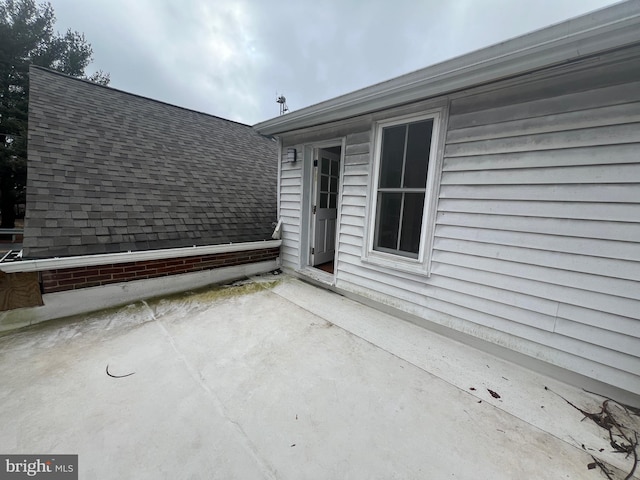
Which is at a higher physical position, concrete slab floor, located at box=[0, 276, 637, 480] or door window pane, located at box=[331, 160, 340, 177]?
door window pane, located at box=[331, 160, 340, 177]

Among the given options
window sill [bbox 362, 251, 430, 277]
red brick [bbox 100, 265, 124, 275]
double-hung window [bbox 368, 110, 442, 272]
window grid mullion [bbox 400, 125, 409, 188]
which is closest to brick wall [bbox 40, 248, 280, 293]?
red brick [bbox 100, 265, 124, 275]

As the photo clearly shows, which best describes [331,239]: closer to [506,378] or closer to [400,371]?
[400,371]

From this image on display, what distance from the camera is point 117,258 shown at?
291 centimetres

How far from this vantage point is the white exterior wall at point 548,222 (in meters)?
1.71

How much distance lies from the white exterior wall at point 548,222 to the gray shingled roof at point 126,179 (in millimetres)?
3195

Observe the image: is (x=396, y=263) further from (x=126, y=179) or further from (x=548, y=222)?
(x=126, y=179)

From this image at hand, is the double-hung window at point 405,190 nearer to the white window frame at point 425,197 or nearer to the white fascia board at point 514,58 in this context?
the white window frame at point 425,197

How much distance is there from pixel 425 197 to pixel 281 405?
7.64ft

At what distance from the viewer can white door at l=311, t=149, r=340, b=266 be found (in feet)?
13.4

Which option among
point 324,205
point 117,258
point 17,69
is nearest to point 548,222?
point 324,205

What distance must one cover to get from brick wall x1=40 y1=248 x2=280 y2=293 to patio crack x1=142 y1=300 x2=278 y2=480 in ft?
3.48

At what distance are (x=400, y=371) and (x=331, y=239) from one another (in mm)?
2838

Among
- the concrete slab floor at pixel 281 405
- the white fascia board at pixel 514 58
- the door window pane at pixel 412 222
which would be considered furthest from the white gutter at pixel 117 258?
the white fascia board at pixel 514 58

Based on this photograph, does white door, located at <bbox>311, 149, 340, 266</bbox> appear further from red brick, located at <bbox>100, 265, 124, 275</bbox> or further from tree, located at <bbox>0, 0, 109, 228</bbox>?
tree, located at <bbox>0, 0, 109, 228</bbox>
